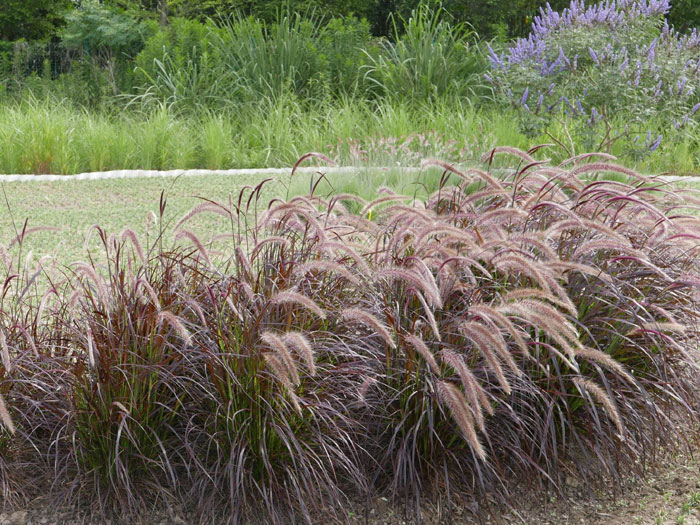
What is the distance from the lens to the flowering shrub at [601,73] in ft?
26.9

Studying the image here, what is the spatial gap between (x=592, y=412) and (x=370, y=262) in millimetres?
994

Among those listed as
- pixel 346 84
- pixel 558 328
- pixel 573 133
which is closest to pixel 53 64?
pixel 346 84

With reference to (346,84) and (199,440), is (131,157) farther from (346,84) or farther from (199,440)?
(199,440)

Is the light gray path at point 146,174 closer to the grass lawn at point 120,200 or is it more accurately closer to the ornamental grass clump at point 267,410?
the grass lawn at point 120,200

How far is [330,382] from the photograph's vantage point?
8.79ft

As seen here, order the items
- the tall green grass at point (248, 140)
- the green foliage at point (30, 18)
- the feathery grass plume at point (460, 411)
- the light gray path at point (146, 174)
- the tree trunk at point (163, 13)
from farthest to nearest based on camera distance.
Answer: the green foliage at point (30, 18) < the tree trunk at point (163, 13) < the tall green grass at point (248, 140) < the light gray path at point (146, 174) < the feathery grass plume at point (460, 411)

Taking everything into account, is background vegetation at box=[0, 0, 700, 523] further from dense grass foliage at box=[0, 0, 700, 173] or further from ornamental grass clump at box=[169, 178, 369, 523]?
dense grass foliage at box=[0, 0, 700, 173]

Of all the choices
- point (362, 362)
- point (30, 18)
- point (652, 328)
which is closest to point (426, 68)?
point (652, 328)

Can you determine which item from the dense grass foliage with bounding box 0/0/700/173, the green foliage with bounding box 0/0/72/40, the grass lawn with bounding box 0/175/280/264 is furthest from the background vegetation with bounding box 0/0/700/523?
the green foliage with bounding box 0/0/72/40

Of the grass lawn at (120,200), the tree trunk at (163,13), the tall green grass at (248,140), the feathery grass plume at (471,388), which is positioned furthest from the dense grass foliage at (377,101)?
the feathery grass plume at (471,388)

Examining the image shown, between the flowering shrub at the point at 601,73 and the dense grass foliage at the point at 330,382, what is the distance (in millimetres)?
5327

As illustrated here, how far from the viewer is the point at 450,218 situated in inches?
115

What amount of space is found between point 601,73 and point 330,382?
6.65 m

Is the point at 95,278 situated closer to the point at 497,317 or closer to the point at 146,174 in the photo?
the point at 497,317
